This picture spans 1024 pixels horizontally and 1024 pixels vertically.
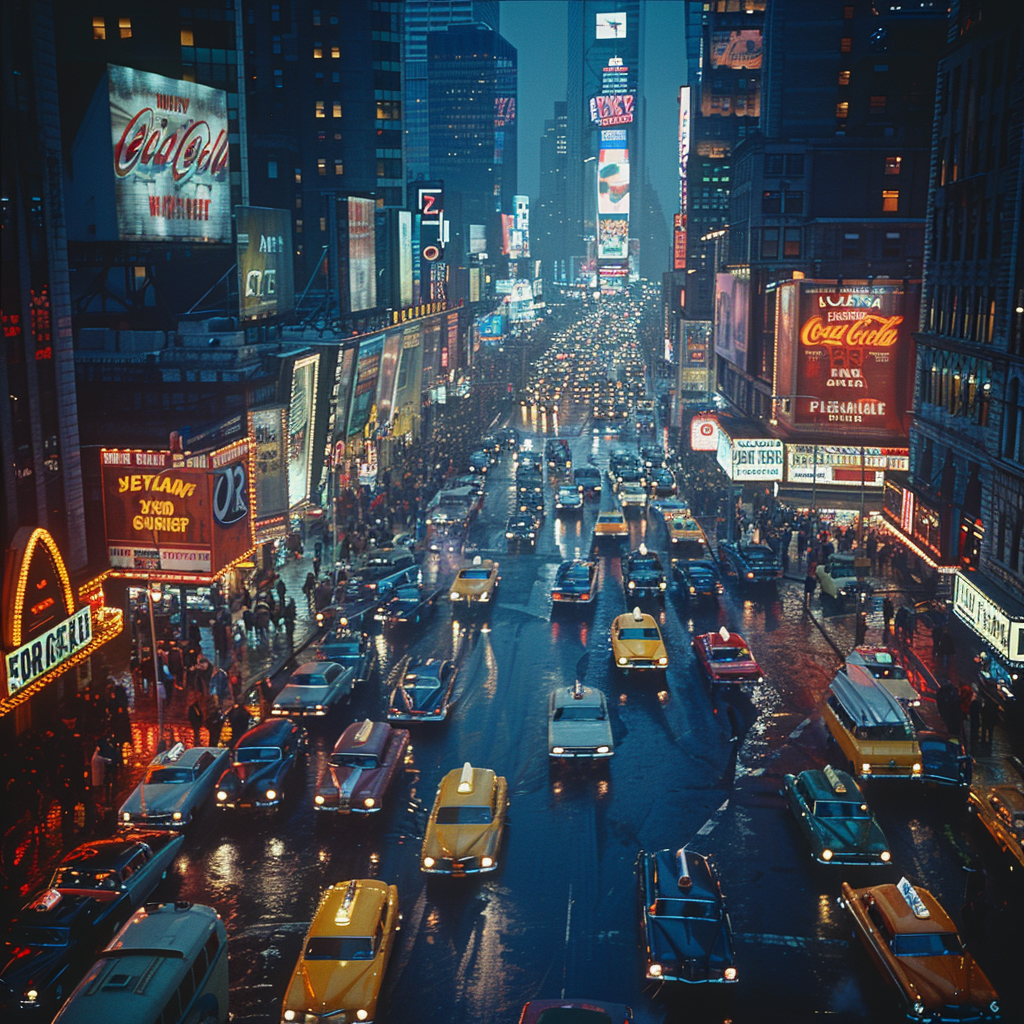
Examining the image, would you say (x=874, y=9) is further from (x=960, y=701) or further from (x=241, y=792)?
(x=241, y=792)

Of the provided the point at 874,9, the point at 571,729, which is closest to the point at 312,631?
the point at 571,729

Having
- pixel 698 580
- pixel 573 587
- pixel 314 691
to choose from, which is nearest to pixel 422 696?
pixel 314 691

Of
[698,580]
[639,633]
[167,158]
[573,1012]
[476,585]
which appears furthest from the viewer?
[167,158]

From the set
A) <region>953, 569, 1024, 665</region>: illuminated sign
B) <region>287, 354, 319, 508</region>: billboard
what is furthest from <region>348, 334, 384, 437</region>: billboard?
<region>953, 569, 1024, 665</region>: illuminated sign

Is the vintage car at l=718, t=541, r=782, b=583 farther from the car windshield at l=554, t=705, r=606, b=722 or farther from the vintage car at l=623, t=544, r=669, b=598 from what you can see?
the car windshield at l=554, t=705, r=606, b=722

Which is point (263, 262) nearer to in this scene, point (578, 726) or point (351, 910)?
point (578, 726)

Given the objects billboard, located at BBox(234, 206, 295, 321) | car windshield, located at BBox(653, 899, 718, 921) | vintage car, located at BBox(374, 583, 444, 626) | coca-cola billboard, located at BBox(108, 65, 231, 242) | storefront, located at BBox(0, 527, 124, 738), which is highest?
coca-cola billboard, located at BBox(108, 65, 231, 242)
